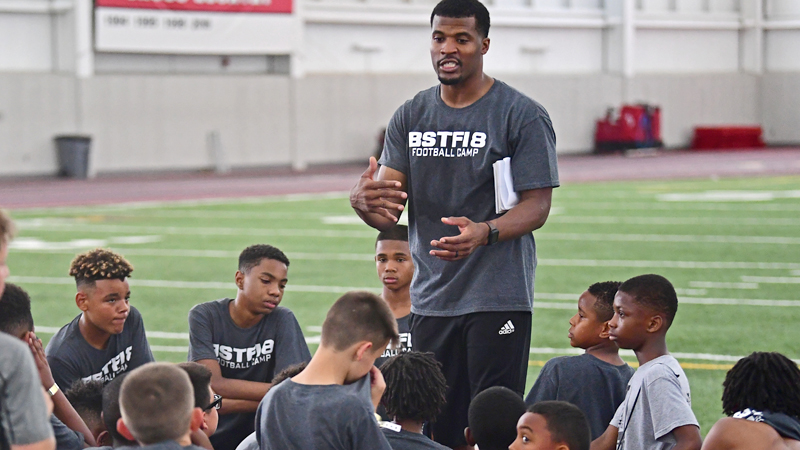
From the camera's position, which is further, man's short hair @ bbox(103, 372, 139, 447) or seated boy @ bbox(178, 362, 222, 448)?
seated boy @ bbox(178, 362, 222, 448)

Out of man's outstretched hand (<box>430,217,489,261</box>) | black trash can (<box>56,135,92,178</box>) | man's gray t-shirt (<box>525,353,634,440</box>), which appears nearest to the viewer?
man's outstretched hand (<box>430,217,489,261</box>)

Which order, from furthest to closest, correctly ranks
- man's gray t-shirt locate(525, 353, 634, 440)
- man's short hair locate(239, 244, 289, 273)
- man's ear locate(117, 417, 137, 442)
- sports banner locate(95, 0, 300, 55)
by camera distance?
1. sports banner locate(95, 0, 300, 55)
2. man's short hair locate(239, 244, 289, 273)
3. man's gray t-shirt locate(525, 353, 634, 440)
4. man's ear locate(117, 417, 137, 442)

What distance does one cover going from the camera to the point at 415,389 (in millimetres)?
4773

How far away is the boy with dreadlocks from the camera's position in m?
6.02

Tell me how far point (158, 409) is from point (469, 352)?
6.26 feet

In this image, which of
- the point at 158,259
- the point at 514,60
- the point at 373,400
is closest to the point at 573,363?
the point at 373,400

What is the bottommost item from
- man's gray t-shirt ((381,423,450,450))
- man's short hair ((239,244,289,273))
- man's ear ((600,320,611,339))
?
man's gray t-shirt ((381,423,450,450))

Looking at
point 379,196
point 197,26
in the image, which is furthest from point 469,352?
point 197,26

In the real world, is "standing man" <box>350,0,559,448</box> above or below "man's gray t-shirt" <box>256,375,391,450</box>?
above

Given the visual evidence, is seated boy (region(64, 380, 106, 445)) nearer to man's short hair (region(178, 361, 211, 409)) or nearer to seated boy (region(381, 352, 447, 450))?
man's short hair (region(178, 361, 211, 409))

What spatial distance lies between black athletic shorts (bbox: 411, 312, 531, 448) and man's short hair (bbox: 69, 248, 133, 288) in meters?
1.80

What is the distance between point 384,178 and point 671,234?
493 inches

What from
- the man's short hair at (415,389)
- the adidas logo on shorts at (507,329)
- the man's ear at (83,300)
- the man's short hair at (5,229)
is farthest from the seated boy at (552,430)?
the man's ear at (83,300)

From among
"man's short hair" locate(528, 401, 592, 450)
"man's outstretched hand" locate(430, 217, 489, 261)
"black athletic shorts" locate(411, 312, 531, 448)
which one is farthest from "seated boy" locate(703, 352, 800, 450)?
"man's outstretched hand" locate(430, 217, 489, 261)
